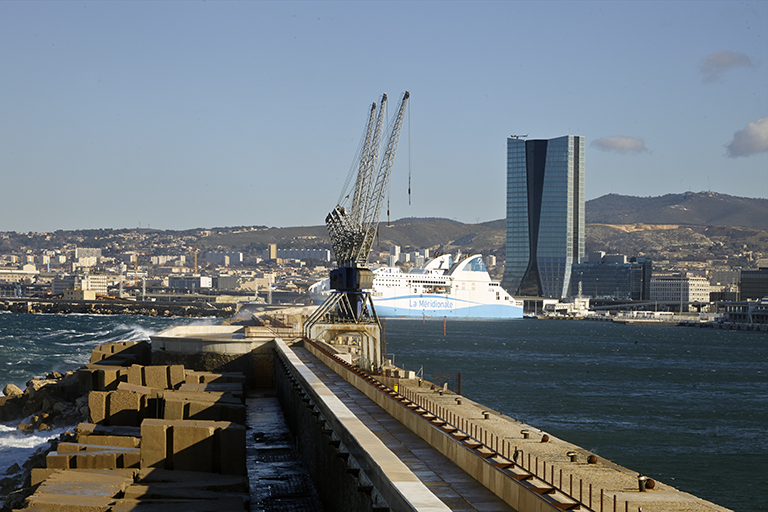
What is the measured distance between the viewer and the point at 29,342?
7631 centimetres

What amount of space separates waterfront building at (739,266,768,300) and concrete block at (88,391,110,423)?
18537cm

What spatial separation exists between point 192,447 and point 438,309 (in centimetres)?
13674

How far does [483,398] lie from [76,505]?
2988 centimetres

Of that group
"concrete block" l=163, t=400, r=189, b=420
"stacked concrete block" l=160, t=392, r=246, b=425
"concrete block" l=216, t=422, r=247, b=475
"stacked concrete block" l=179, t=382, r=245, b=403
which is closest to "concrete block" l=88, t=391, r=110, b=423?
"stacked concrete block" l=160, t=392, r=246, b=425

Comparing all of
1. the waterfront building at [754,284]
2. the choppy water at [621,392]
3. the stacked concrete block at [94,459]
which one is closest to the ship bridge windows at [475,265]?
the choppy water at [621,392]

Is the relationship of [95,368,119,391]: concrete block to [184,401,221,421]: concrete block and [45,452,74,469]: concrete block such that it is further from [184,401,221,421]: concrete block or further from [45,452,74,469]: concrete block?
[45,452,74,469]: concrete block

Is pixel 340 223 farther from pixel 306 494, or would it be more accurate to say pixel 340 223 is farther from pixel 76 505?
pixel 76 505

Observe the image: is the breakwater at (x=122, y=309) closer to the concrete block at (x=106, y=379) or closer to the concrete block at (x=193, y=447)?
the concrete block at (x=106, y=379)

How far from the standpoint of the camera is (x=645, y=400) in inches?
1686

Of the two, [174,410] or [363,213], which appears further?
[363,213]

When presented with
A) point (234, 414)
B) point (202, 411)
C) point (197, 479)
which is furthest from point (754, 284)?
point (197, 479)

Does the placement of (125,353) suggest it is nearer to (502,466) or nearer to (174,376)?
(174,376)

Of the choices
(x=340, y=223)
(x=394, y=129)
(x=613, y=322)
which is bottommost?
(x=613, y=322)

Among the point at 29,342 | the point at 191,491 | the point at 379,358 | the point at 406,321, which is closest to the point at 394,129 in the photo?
the point at 379,358
